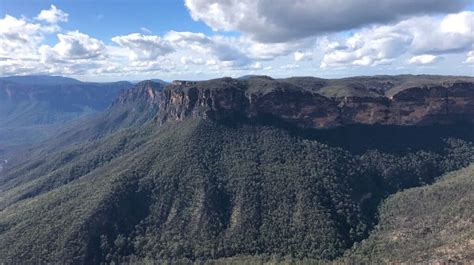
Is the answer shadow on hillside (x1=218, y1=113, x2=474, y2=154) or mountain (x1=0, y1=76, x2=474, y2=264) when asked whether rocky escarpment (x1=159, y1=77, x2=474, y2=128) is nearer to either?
mountain (x1=0, y1=76, x2=474, y2=264)

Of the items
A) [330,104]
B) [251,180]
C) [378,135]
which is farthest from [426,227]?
[330,104]

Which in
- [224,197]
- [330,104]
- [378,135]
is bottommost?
[224,197]

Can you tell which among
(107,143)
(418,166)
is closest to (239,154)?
(418,166)

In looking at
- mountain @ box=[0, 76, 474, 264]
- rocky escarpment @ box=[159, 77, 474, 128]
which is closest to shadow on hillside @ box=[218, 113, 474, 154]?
mountain @ box=[0, 76, 474, 264]

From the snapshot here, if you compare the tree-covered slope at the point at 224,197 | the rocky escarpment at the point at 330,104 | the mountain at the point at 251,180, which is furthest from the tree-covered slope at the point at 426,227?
the rocky escarpment at the point at 330,104

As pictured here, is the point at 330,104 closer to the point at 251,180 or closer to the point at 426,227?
the point at 251,180
